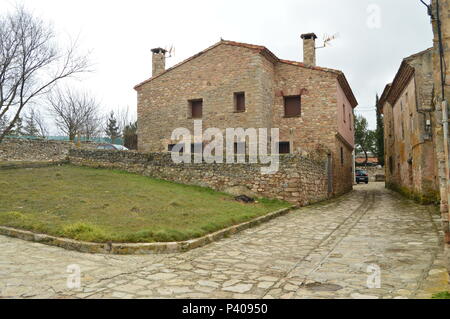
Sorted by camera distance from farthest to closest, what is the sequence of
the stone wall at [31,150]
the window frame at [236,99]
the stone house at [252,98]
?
1. the stone wall at [31,150]
2. the window frame at [236,99]
3. the stone house at [252,98]

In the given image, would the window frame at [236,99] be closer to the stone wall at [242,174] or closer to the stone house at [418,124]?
the stone wall at [242,174]

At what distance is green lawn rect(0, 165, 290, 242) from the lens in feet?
22.5

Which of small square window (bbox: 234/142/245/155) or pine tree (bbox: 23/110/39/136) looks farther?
pine tree (bbox: 23/110/39/136)

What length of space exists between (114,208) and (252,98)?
1055 centimetres

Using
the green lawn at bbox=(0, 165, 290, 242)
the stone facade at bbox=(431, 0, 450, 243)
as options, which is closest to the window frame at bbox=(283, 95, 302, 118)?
the green lawn at bbox=(0, 165, 290, 242)

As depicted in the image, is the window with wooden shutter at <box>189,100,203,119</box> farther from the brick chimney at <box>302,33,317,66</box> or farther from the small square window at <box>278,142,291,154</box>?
the brick chimney at <box>302,33,317,66</box>

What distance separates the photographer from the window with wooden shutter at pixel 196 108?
1955 cm

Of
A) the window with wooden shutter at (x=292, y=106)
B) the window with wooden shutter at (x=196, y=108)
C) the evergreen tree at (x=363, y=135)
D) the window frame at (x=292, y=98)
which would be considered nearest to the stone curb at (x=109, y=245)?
the window frame at (x=292, y=98)

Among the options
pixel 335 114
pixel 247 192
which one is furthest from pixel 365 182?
pixel 247 192

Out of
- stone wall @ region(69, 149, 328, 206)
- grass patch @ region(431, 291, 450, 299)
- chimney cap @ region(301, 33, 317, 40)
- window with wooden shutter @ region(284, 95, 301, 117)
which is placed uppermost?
chimney cap @ region(301, 33, 317, 40)

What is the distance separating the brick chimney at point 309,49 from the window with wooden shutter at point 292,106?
2.37 meters

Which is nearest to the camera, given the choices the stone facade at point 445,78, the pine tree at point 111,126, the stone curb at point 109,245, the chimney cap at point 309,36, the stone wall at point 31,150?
the stone facade at point 445,78

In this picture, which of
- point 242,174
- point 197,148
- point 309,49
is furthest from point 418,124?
point 197,148

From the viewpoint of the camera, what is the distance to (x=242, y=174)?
13.7 meters
